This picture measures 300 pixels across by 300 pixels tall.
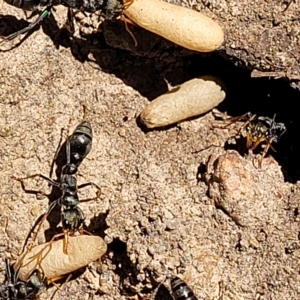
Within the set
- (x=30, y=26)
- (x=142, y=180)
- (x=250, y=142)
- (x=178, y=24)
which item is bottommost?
(x=142, y=180)

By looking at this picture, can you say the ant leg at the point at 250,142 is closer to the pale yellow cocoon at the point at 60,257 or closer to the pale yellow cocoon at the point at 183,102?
the pale yellow cocoon at the point at 183,102

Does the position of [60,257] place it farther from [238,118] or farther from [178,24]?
[178,24]

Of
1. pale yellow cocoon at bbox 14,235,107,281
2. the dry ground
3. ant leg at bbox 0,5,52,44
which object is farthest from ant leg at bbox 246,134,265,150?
ant leg at bbox 0,5,52,44

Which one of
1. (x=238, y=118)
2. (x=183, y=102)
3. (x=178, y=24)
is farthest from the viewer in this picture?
(x=238, y=118)

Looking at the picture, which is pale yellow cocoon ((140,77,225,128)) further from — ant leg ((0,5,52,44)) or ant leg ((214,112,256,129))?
ant leg ((0,5,52,44))

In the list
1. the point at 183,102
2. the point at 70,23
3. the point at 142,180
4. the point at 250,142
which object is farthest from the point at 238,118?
the point at 70,23

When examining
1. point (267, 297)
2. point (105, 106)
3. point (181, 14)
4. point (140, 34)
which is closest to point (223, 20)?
point (181, 14)

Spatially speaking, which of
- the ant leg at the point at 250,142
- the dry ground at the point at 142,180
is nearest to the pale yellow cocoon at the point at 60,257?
the dry ground at the point at 142,180
